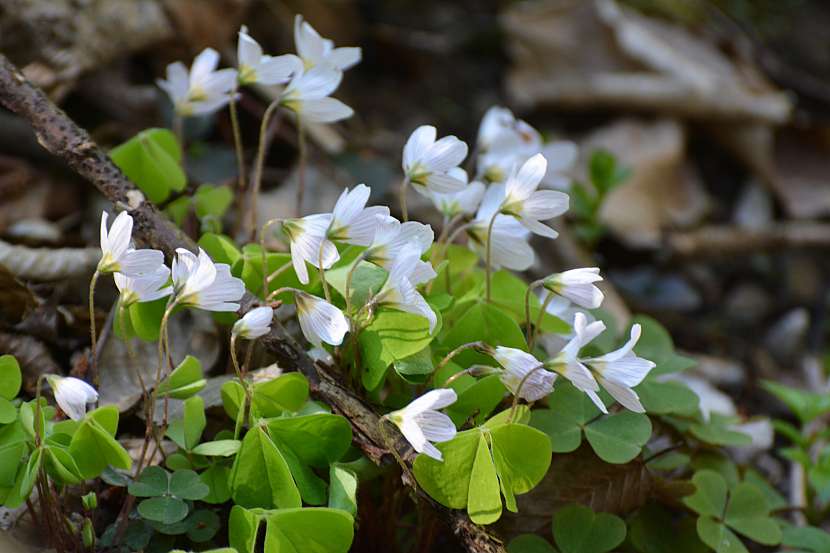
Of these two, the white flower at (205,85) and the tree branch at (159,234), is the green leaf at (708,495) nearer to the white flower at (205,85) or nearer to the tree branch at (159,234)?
the tree branch at (159,234)

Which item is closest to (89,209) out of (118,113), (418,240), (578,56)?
(118,113)

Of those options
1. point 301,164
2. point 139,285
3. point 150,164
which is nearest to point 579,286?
point 139,285

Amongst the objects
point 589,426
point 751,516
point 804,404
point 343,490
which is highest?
point 343,490

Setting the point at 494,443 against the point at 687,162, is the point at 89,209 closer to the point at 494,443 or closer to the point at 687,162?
the point at 494,443

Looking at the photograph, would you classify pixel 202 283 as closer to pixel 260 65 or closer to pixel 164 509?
pixel 164 509

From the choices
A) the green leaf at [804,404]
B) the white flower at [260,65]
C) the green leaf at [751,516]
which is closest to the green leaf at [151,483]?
the white flower at [260,65]

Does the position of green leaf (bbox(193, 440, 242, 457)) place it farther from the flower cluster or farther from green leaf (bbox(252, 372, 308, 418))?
the flower cluster

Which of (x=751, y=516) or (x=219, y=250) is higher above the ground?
(x=219, y=250)

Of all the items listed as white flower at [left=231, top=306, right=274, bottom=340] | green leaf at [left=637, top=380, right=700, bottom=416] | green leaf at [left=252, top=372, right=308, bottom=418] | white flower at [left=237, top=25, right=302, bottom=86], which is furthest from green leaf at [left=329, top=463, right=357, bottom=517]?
white flower at [left=237, top=25, right=302, bottom=86]

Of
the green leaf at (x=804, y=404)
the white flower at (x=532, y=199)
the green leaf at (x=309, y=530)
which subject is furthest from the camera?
the green leaf at (x=804, y=404)
